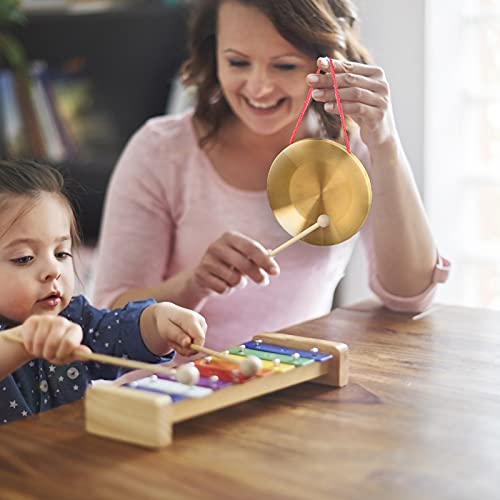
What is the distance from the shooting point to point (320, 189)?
1200 millimetres

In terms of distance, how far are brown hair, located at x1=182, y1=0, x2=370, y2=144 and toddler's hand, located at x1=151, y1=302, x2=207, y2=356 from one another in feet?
1.90

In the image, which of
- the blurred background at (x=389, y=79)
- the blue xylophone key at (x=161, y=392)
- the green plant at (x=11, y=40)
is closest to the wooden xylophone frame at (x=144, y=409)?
the blue xylophone key at (x=161, y=392)

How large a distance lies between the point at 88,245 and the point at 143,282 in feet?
5.35

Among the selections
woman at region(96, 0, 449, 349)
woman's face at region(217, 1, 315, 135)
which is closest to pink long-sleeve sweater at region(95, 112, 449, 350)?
woman at region(96, 0, 449, 349)

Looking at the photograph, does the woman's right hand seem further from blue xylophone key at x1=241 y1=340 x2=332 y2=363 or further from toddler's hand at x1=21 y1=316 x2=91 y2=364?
toddler's hand at x1=21 y1=316 x2=91 y2=364

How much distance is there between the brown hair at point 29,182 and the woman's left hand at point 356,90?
0.37m

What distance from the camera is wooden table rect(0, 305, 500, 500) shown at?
789mm

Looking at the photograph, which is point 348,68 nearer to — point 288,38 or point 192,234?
point 288,38

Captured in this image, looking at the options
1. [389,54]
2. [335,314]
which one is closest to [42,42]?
[389,54]

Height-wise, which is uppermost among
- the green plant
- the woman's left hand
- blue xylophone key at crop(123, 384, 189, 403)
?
the green plant

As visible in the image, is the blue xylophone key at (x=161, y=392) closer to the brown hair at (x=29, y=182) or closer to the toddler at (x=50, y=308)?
the toddler at (x=50, y=308)

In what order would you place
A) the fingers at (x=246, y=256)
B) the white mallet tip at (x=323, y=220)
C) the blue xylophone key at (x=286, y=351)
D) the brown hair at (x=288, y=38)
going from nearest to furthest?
the blue xylophone key at (x=286, y=351), the white mallet tip at (x=323, y=220), the fingers at (x=246, y=256), the brown hair at (x=288, y=38)

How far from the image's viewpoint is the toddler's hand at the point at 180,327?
1.10 metres

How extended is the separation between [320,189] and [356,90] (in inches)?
6.7
